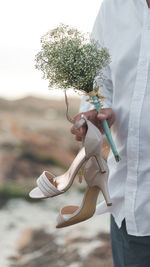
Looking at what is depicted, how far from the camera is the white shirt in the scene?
3.51 feet

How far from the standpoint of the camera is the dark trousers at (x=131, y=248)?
113 centimetres

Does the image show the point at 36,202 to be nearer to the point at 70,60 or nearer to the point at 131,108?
the point at 131,108

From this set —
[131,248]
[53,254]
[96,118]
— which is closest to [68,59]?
[96,118]

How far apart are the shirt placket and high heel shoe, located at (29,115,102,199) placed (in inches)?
3.8

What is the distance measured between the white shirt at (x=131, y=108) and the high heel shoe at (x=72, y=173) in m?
0.10

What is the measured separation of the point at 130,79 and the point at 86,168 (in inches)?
9.9

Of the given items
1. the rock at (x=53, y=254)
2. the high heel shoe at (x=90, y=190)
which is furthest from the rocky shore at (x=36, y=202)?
the high heel shoe at (x=90, y=190)

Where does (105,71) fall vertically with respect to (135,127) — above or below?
above

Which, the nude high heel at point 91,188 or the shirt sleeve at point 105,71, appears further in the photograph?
the shirt sleeve at point 105,71

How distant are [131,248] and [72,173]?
0.26m

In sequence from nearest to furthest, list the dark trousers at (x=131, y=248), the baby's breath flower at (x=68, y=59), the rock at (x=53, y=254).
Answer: the baby's breath flower at (x=68, y=59) < the dark trousers at (x=131, y=248) < the rock at (x=53, y=254)

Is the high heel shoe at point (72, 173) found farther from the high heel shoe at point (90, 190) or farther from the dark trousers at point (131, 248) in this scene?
the dark trousers at point (131, 248)

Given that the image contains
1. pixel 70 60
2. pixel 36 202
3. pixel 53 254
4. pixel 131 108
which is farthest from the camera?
pixel 36 202

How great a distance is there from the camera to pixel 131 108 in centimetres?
108
